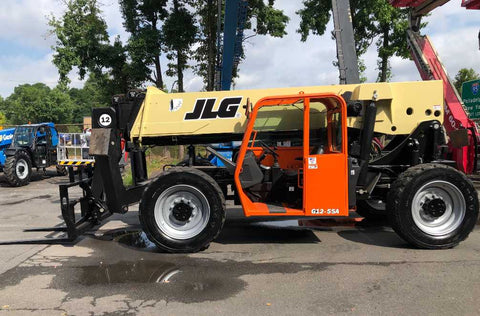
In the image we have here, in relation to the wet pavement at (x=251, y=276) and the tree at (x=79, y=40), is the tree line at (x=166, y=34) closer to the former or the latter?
the tree at (x=79, y=40)

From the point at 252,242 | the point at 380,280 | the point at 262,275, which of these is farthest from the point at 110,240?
the point at 380,280

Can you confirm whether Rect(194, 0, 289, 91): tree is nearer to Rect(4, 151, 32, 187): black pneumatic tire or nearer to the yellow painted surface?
Rect(4, 151, 32, 187): black pneumatic tire

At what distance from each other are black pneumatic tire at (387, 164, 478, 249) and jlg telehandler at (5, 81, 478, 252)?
1cm

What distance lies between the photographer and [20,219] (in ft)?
27.3

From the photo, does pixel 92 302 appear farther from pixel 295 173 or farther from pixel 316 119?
pixel 316 119

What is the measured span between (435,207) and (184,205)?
364 cm

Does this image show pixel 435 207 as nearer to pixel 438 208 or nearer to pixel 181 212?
pixel 438 208

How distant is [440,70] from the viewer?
1105 cm

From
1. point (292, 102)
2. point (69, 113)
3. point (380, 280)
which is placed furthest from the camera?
point (69, 113)

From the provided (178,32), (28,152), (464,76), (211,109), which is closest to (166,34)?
(178,32)

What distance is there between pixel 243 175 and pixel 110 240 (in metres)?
2.57

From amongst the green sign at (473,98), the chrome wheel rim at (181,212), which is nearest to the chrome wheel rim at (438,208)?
the chrome wheel rim at (181,212)

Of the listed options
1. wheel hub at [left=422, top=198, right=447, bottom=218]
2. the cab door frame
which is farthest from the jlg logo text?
wheel hub at [left=422, top=198, right=447, bottom=218]

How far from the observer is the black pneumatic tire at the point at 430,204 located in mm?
5297
